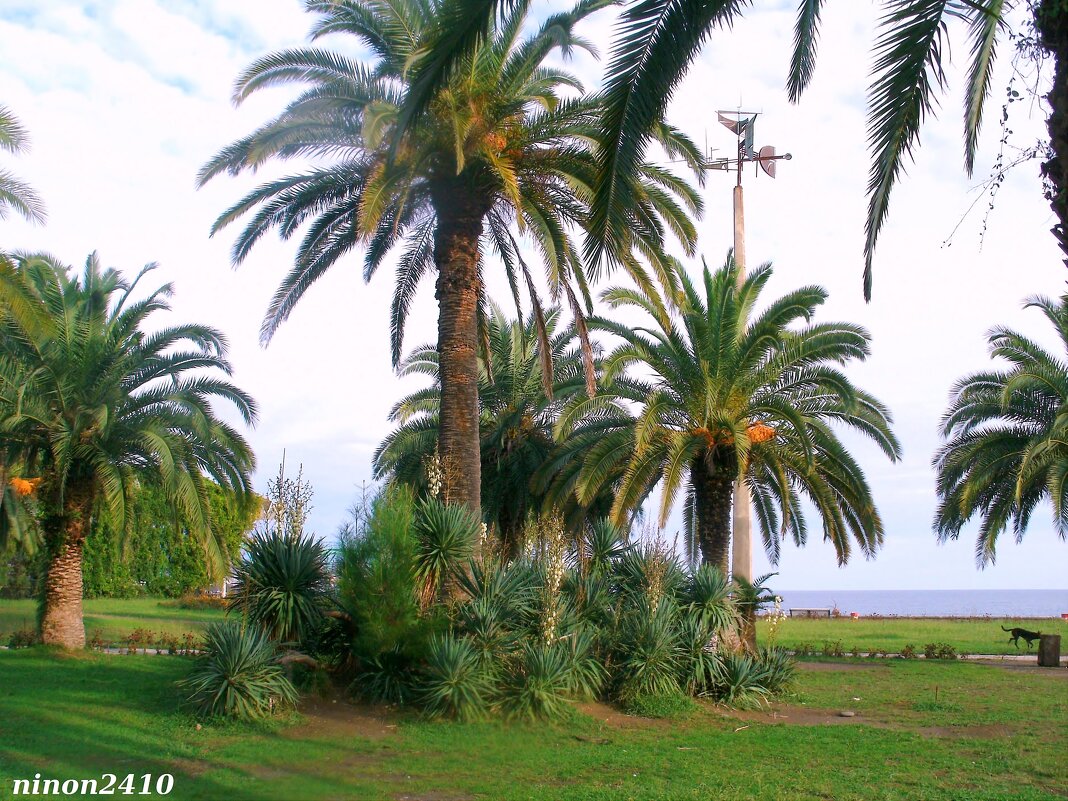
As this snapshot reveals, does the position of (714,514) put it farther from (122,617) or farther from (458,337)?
(122,617)

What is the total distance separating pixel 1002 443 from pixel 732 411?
348 inches

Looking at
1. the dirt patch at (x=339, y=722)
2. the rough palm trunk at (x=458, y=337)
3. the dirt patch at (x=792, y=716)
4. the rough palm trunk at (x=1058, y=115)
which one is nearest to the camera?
the rough palm trunk at (x=1058, y=115)

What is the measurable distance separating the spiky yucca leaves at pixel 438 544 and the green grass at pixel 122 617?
8.60m

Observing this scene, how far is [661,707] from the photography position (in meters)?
14.1

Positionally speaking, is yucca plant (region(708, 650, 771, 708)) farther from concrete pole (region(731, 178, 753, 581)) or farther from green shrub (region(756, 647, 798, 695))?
concrete pole (region(731, 178, 753, 581))

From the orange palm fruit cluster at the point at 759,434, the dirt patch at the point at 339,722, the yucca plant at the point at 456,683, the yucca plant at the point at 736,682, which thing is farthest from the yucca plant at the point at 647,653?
the orange palm fruit cluster at the point at 759,434

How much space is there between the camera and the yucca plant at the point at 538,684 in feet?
42.4

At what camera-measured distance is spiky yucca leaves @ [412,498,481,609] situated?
46.6ft

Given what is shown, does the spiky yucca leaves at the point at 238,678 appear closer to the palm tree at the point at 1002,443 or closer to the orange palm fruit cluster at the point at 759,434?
the orange palm fruit cluster at the point at 759,434

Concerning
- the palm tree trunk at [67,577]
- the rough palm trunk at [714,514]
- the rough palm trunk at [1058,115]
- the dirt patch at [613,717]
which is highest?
the rough palm trunk at [1058,115]

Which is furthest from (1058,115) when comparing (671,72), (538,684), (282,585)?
(282,585)

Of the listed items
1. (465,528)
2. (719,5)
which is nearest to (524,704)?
(465,528)

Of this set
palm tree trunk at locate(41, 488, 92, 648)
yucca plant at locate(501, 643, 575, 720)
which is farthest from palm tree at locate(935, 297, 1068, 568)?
palm tree trunk at locate(41, 488, 92, 648)

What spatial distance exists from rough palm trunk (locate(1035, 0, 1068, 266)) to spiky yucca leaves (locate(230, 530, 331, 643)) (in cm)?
1118
